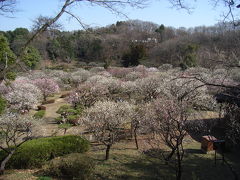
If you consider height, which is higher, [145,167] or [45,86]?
[45,86]

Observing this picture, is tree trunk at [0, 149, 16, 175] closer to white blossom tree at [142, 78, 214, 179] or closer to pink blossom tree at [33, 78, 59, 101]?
white blossom tree at [142, 78, 214, 179]

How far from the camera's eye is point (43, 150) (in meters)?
9.47

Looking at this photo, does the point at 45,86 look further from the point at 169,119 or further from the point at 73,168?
the point at 169,119

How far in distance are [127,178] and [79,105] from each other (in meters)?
11.0

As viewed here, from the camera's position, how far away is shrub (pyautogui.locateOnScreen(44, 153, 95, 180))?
320 inches

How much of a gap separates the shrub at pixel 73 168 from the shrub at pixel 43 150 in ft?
3.50

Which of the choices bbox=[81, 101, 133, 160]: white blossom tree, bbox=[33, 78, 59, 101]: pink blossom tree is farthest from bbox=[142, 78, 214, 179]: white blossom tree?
bbox=[33, 78, 59, 101]: pink blossom tree

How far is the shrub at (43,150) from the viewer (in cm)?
915

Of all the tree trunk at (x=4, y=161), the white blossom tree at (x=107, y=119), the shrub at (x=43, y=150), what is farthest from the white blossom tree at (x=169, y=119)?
the tree trunk at (x=4, y=161)

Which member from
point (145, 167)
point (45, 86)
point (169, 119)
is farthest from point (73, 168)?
point (45, 86)

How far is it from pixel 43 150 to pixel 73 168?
2054 mm

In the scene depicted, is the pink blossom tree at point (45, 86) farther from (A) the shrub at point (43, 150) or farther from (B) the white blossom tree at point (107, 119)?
(B) the white blossom tree at point (107, 119)

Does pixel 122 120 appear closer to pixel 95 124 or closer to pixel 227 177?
pixel 95 124

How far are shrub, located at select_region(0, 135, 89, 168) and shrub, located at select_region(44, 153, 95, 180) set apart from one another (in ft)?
3.50
